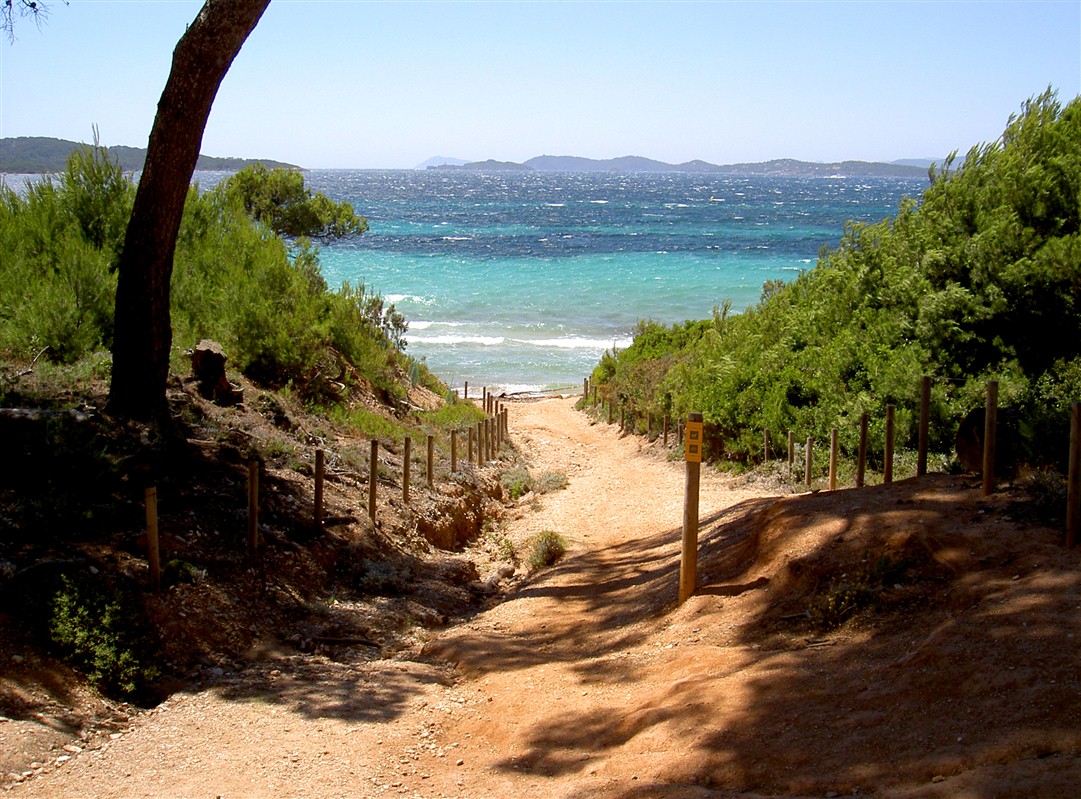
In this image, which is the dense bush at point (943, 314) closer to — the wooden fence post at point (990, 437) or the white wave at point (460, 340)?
the wooden fence post at point (990, 437)

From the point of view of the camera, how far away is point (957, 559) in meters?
7.39

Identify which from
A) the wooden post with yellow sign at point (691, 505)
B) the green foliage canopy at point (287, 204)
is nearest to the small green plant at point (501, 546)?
the wooden post with yellow sign at point (691, 505)

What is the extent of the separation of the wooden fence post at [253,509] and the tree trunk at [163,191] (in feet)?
6.33

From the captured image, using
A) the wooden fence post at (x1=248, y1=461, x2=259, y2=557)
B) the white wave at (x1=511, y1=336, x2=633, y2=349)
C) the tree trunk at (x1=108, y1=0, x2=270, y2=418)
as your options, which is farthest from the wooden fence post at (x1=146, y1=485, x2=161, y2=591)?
the white wave at (x1=511, y1=336, x2=633, y2=349)

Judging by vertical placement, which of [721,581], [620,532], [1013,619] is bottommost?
[620,532]

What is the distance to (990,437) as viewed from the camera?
8.35 meters

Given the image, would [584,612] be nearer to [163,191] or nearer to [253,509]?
[253,509]

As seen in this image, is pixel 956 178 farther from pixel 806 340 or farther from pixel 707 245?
pixel 707 245

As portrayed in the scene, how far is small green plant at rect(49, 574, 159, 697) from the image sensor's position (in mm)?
7008

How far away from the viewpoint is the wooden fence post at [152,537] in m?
7.95

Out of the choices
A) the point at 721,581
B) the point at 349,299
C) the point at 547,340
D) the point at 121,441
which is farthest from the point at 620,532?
the point at 547,340

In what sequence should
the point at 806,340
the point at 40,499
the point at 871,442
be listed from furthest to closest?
1. the point at 806,340
2. the point at 871,442
3. the point at 40,499

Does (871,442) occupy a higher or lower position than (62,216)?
lower

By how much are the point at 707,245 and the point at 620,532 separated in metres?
81.4
